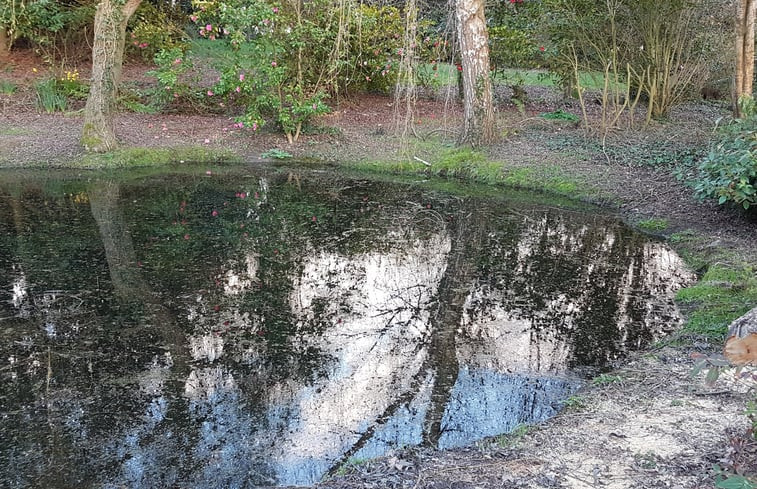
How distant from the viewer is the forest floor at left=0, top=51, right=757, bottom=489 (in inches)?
121

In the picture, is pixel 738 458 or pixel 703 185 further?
pixel 703 185

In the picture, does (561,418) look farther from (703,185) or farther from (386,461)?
(703,185)

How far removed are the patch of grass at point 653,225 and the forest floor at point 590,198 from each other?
5 centimetres

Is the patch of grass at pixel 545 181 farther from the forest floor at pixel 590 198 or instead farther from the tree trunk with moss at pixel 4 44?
the tree trunk with moss at pixel 4 44

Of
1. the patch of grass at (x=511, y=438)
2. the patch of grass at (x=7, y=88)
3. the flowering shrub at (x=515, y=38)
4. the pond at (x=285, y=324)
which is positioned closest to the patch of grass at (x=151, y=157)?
the pond at (x=285, y=324)

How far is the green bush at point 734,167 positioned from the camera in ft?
20.5

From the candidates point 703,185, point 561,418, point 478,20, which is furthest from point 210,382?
point 478,20

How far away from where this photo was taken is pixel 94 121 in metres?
9.47

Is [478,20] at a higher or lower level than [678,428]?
higher

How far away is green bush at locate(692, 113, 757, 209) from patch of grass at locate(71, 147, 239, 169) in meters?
6.37

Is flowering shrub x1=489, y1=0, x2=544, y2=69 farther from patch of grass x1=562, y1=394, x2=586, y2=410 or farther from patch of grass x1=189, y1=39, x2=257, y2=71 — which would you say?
patch of grass x1=562, y1=394, x2=586, y2=410

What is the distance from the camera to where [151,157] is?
972 cm

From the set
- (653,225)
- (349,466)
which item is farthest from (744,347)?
(653,225)

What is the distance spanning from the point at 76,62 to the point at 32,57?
0.91 meters
